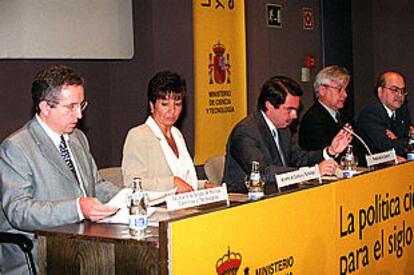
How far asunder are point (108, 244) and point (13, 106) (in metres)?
2.45

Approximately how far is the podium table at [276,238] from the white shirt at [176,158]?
975 mm

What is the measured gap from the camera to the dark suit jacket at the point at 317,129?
210 inches

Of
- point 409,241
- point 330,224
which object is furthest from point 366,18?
point 330,224

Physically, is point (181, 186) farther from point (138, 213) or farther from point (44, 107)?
point (138, 213)

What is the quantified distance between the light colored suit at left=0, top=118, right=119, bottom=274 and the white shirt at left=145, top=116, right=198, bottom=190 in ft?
2.47

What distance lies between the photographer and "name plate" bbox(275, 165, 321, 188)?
11.6ft

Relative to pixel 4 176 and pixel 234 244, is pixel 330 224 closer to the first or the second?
pixel 234 244

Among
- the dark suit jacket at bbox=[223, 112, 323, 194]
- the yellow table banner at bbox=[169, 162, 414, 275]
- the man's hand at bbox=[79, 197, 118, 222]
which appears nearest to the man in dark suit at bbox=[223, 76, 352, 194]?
the dark suit jacket at bbox=[223, 112, 323, 194]

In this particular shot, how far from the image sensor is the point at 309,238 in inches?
144

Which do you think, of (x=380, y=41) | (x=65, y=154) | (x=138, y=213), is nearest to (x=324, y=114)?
(x=65, y=154)

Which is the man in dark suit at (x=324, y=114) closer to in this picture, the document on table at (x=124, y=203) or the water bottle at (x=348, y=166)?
the water bottle at (x=348, y=166)

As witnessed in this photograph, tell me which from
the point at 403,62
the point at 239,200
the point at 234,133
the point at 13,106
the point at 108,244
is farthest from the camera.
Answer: the point at 403,62

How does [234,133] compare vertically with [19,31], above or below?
below

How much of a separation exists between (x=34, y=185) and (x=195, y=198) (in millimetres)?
855
